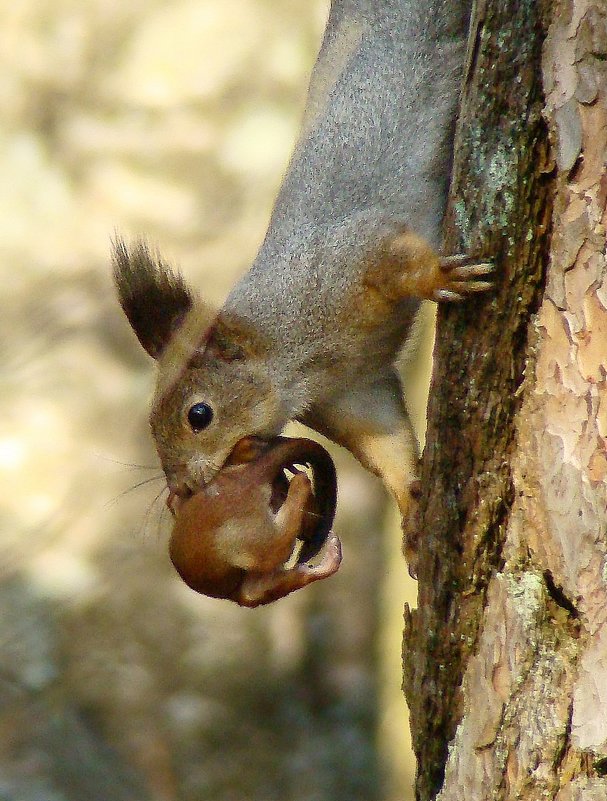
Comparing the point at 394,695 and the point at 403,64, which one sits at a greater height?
the point at 403,64

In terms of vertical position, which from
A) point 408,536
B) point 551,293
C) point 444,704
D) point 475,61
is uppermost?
point 475,61

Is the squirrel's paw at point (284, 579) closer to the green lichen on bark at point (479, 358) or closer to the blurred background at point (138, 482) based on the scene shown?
the green lichen on bark at point (479, 358)

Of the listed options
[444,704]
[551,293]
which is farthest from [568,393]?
[444,704]

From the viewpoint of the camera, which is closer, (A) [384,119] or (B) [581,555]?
(B) [581,555]

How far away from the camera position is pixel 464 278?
62.2 inches

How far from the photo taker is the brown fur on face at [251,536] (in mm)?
1873

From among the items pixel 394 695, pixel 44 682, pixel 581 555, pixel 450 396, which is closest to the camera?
pixel 581 555

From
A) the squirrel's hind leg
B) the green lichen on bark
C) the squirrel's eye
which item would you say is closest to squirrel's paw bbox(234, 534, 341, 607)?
the green lichen on bark

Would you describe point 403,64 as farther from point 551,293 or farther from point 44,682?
point 44,682

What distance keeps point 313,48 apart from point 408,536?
2.45 metres

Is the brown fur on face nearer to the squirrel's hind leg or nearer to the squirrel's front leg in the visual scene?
the squirrel's front leg

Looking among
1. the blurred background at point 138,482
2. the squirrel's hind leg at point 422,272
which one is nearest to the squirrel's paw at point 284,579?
the squirrel's hind leg at point 422,272

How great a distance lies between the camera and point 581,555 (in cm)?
146

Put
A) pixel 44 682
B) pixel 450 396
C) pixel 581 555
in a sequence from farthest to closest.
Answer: pixel 44 682 < pixel 450 396 < pixel 581 555
